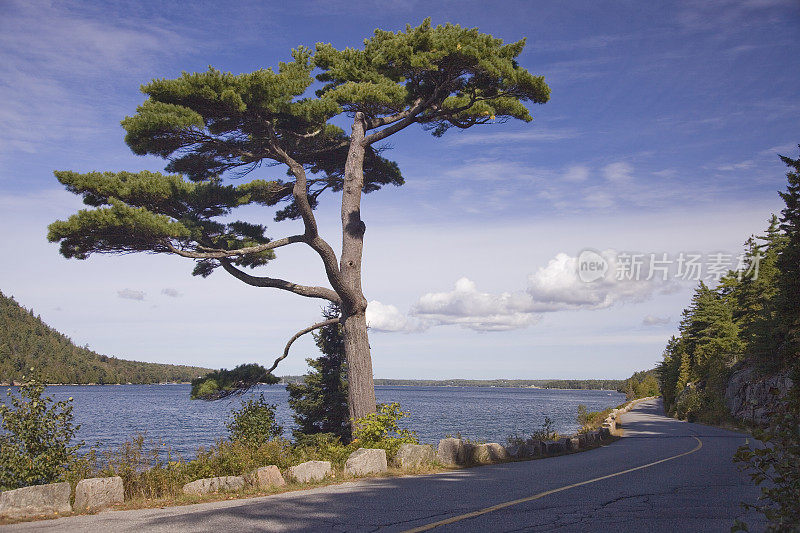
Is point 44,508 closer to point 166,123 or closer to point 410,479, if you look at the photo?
point 410,479

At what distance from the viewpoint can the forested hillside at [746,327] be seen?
22.3m

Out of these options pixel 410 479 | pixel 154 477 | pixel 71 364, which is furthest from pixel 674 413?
pixel 71 364

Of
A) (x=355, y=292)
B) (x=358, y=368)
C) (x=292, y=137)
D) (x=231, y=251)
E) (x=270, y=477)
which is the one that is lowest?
(x=270, y=477)

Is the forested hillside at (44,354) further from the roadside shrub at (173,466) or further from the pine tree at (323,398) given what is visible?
the roadside shrub at (173,466)

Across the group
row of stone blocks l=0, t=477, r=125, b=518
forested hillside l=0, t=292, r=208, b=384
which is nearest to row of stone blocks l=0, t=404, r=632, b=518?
row of stone blocks l=0, t=477, r=125, b=518

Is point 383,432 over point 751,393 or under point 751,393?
under

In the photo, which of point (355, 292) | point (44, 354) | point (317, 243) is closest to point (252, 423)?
point (355, 292)

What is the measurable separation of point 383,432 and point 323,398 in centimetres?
1204

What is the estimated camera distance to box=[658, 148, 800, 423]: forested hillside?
2228 centimetres

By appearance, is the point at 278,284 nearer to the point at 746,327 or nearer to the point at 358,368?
the point at 358,368

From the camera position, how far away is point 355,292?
1588 centimetres

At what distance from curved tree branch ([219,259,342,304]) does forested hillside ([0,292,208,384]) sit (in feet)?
419

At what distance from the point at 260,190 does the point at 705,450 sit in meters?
15.7

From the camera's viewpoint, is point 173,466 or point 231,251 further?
point 231,251
